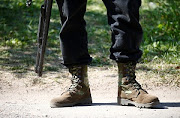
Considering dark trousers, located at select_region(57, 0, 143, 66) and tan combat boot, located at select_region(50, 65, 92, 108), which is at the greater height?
dark trousers, located at select_region(57, 0, 143, 66)

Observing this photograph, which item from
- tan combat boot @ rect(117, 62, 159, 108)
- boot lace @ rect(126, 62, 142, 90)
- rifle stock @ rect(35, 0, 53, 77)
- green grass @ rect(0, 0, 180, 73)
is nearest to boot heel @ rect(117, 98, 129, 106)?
tan combat boot @ rect(117, 62, 159, 108)

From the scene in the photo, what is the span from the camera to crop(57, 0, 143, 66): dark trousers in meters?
3.46

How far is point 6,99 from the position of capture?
14.7 feet

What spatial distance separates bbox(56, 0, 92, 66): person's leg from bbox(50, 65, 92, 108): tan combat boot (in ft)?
0.26

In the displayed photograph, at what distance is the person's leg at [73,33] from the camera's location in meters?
3.64

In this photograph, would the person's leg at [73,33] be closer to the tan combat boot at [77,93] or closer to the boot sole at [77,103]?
A: the tan combat boot at [77,93]

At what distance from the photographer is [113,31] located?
3551 mm

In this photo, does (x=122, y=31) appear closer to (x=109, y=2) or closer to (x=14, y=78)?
(x=109, y=2)

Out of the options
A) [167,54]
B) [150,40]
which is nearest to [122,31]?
[167,54]

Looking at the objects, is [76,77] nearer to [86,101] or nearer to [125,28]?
[86,101]

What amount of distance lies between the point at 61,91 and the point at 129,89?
4.29 feet

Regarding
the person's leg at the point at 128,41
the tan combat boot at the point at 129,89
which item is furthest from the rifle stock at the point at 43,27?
the tan combat boot at the point at 129,89

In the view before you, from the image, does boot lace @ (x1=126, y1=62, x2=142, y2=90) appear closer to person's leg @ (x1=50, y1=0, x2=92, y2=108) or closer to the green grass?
person's leg @ (x1=50, y1=0, x2=92, y2=108)

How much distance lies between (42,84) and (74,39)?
1426mm
